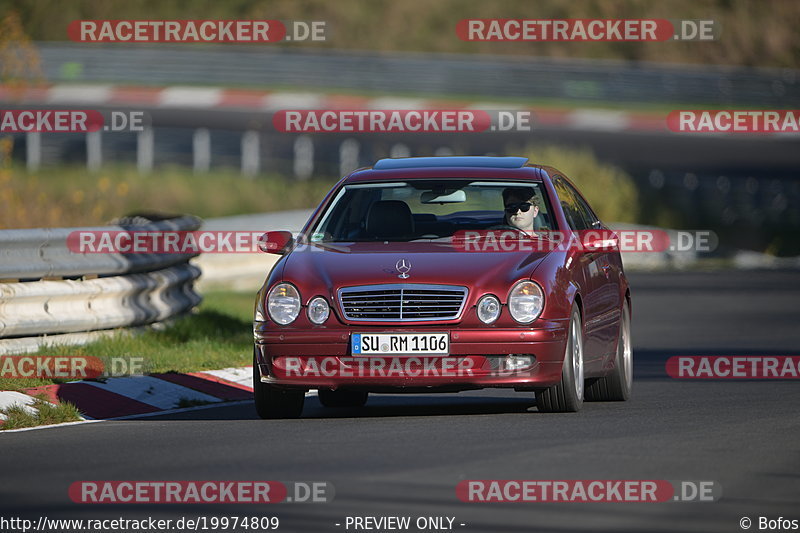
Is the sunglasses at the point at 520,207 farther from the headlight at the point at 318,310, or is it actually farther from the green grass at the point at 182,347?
the green grass at the point at 182,347

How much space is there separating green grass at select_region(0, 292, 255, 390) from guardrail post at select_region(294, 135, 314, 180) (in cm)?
1701

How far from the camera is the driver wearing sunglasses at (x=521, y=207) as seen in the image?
11.7 metres

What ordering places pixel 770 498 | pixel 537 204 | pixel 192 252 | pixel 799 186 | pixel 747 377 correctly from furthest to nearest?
pixel 799 186 → pixel 192 252 → pixel 747 377 → pixel 537 204 → pixel 770 498

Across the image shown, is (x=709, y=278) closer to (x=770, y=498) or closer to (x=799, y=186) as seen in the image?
(x=799, y=186)

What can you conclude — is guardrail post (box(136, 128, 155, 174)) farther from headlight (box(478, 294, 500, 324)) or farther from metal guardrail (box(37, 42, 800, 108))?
headlight (box(478, 294, 500, 324))

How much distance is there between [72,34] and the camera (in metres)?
60.8

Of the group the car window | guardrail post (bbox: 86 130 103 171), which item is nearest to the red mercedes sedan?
the car window

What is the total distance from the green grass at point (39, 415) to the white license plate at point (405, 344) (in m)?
2.01

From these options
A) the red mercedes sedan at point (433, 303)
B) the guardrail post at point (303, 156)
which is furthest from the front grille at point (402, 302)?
the guardrail post at point (303, 156)

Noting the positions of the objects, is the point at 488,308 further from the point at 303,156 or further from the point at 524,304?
the point at 303,156

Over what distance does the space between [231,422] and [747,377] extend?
4964mm

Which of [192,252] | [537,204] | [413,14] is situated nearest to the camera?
[537,204]

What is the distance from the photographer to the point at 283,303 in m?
10.9

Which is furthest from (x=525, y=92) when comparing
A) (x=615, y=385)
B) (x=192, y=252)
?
(x=615, y=385)
